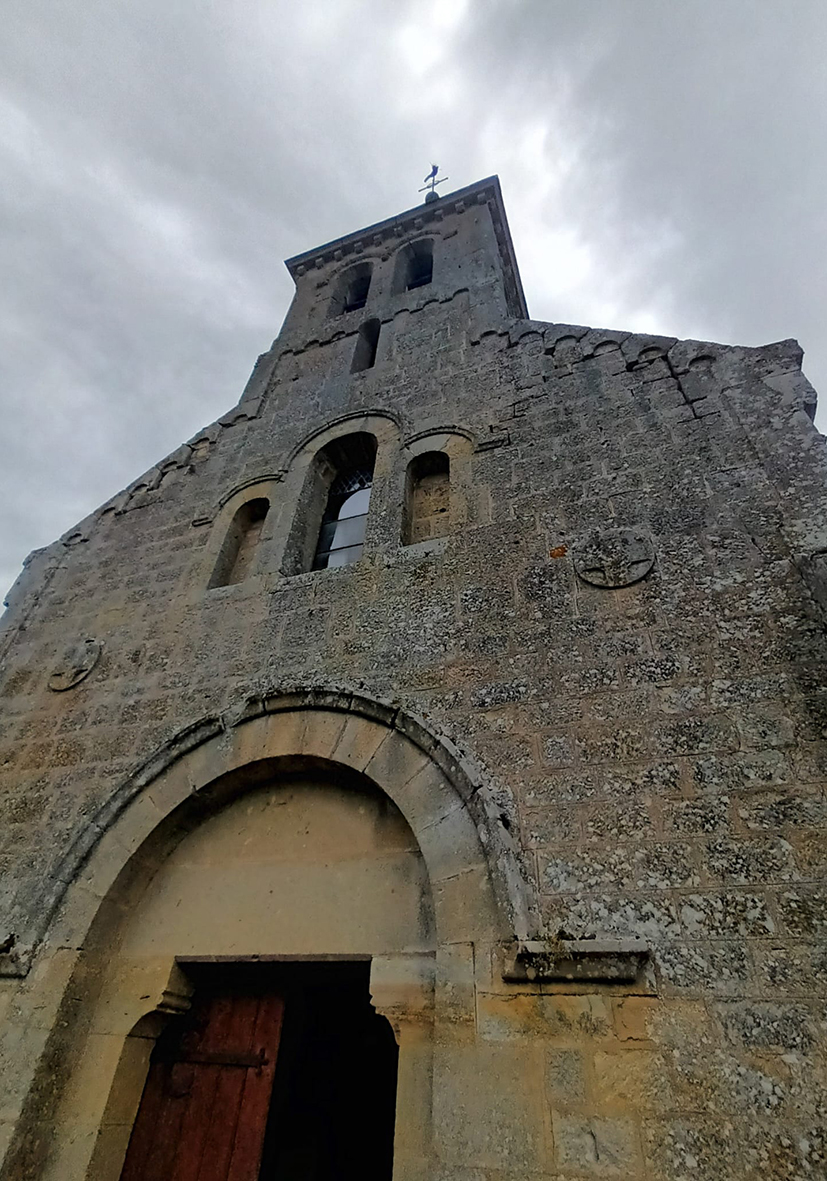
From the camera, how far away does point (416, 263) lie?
394 inches

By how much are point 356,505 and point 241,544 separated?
1127mm

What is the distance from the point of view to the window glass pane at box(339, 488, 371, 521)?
5.91 metres

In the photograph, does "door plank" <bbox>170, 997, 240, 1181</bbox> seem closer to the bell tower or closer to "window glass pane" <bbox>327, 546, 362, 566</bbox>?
"window glass pane" <bbox>327, 546, 362, 566</bbox>

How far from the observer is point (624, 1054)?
2363mm

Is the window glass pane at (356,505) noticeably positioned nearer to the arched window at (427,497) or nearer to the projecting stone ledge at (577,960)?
the arched window at (427,497)

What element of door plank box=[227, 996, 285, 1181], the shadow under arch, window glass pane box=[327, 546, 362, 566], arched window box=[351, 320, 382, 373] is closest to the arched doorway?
the shadow under arch

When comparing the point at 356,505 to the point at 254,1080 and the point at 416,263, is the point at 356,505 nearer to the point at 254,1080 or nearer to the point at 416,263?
the point at 254,1080

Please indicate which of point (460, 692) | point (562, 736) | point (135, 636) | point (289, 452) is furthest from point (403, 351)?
point (562, 736)

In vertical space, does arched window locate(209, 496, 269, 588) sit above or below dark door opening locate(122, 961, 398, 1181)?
above

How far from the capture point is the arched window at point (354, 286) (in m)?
9.88

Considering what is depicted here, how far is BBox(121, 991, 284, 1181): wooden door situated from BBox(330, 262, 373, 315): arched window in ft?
29.8

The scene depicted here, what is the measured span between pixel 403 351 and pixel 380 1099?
271 inches

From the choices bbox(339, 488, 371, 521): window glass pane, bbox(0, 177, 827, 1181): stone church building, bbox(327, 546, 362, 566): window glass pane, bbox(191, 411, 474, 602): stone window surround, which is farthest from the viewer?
bbox(339, 488, 371, 521): window glass pane

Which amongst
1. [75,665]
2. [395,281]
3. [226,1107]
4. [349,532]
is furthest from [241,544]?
[395,281]
